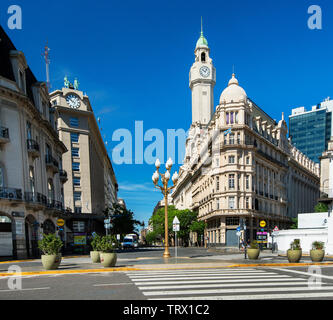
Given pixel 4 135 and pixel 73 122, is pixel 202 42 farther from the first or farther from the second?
pixel 4 135

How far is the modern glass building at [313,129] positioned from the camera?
140750 mm

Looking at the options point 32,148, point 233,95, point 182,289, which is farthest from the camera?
point 233,95

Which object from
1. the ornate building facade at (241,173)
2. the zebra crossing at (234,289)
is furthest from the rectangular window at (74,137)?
the zebra crossing at (234,289)

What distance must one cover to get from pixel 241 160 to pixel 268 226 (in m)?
16.0

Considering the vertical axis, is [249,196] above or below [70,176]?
below

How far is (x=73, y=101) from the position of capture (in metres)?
59.0

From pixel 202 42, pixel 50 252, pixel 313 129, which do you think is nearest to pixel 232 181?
pixel 50 252

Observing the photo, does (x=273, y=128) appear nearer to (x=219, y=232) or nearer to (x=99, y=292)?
(x=219, y=232)

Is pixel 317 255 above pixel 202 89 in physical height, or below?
below

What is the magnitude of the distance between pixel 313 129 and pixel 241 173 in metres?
106

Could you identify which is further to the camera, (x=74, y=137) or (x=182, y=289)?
(x=74, y=137)

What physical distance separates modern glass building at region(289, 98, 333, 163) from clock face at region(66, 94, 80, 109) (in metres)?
109

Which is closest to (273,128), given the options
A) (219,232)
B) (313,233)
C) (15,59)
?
(219,232)
